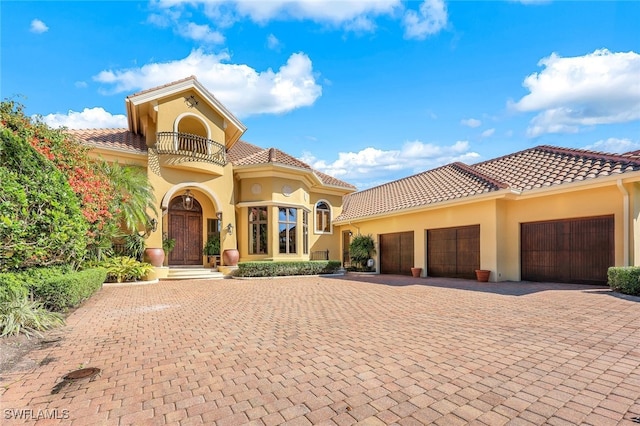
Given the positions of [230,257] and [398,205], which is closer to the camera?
[230,257]

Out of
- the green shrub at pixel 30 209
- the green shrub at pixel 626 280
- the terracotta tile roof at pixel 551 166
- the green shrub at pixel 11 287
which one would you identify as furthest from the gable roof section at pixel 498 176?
the green shrub at pixel 11 287

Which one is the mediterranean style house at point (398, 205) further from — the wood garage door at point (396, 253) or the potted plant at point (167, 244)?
the potted plant at point (167, 244)

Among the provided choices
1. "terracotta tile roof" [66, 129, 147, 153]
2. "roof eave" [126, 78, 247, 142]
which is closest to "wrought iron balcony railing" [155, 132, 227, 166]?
"terracotta tile roof" [66, 129, 147, 153]

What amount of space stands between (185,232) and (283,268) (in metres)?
6.00

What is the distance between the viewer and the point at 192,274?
15.1m

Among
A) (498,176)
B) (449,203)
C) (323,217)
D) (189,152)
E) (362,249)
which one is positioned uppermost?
(189,152)

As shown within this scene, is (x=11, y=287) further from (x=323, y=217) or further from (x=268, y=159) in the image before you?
(x=323, y=217)

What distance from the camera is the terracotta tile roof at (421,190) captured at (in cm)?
1405

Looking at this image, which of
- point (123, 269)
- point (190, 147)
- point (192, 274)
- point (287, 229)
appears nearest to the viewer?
point (123, 269)

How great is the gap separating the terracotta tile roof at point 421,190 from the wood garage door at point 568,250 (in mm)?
2385

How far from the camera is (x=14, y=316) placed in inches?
210

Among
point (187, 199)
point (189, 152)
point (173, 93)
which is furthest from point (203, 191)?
point (173, 93)

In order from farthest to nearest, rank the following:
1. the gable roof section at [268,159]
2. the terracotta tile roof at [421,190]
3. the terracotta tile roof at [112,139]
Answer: the gable roof section at [268,159]
the terracotta tile roof at [112,139]
the terracotta tile roof at [421,190]

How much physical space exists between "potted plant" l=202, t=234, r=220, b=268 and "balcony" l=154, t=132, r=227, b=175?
3802mm
